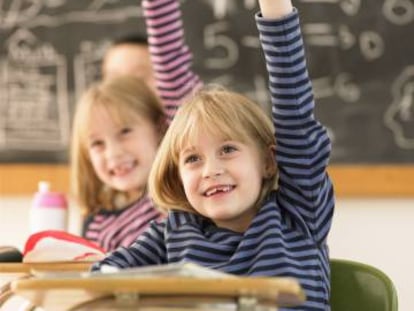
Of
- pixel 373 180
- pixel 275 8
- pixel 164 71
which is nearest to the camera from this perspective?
pixel 275 8

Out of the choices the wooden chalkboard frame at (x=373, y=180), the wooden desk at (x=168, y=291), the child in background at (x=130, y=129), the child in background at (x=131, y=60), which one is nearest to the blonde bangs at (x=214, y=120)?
the wooden desk at (x=168, y=291)

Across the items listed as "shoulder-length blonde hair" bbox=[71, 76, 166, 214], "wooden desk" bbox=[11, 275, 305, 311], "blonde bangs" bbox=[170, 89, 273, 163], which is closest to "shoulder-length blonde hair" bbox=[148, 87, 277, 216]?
"blonde bangs" bbox=[170, 89, 273, 163]

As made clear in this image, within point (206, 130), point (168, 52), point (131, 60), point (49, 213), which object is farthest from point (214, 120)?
point (131, 60)

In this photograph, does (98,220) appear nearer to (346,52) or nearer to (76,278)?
(346,52)

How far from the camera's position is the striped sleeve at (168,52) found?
220 cm

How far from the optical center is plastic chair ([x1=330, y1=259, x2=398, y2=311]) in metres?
1.58

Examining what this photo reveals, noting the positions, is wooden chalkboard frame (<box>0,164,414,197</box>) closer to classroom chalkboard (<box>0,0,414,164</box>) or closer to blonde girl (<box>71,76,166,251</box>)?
classroom chalkboard (<box>0,0,414,164</box>)

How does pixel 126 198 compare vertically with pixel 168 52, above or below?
below

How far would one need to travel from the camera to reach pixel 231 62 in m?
2.72

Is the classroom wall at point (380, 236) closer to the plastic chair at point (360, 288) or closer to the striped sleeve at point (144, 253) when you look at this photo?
the plastic chair at point (360, 288)

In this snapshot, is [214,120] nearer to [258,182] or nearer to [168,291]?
[258,182]

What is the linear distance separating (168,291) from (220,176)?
493 mm

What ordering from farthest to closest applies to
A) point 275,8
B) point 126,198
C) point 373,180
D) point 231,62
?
point 231,62, point 373,180, point 126,198, point 275,8

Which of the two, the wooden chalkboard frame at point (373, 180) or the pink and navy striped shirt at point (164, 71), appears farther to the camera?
the wooden chalkboard frame at point (373, 180)
